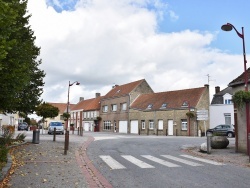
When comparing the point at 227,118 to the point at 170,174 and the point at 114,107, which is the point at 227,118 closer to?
the point at 114,107

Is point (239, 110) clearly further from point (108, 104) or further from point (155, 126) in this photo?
point (108, 104)

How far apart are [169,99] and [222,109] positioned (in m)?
8.16

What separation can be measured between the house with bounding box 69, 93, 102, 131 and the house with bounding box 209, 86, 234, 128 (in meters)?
26.1

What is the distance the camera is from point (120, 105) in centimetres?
5619

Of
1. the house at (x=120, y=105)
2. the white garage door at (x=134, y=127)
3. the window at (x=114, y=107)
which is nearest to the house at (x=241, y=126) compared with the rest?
the white garage door at (x=134, y=127)

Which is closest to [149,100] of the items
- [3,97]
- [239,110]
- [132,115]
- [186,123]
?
[132,115]

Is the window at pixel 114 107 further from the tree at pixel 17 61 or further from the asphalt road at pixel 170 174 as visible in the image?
the asphalt road at pixel 170 174

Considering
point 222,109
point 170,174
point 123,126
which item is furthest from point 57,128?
point 170,174

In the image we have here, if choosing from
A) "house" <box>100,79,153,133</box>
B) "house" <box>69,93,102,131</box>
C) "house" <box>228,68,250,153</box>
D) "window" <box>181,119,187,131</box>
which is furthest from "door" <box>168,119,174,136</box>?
"house" <box>228,68,250,153</box>

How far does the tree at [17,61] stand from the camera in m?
6.56

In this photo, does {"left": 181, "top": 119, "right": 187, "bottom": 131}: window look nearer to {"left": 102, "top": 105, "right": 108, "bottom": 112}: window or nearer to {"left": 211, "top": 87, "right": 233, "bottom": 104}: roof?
{"left": 211, "top": 87, "right": 233, "bottom": 104}: roof

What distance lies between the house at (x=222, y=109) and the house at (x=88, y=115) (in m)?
26.1

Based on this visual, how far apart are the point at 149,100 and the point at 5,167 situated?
42.8 meters

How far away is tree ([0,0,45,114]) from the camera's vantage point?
6559 mm
